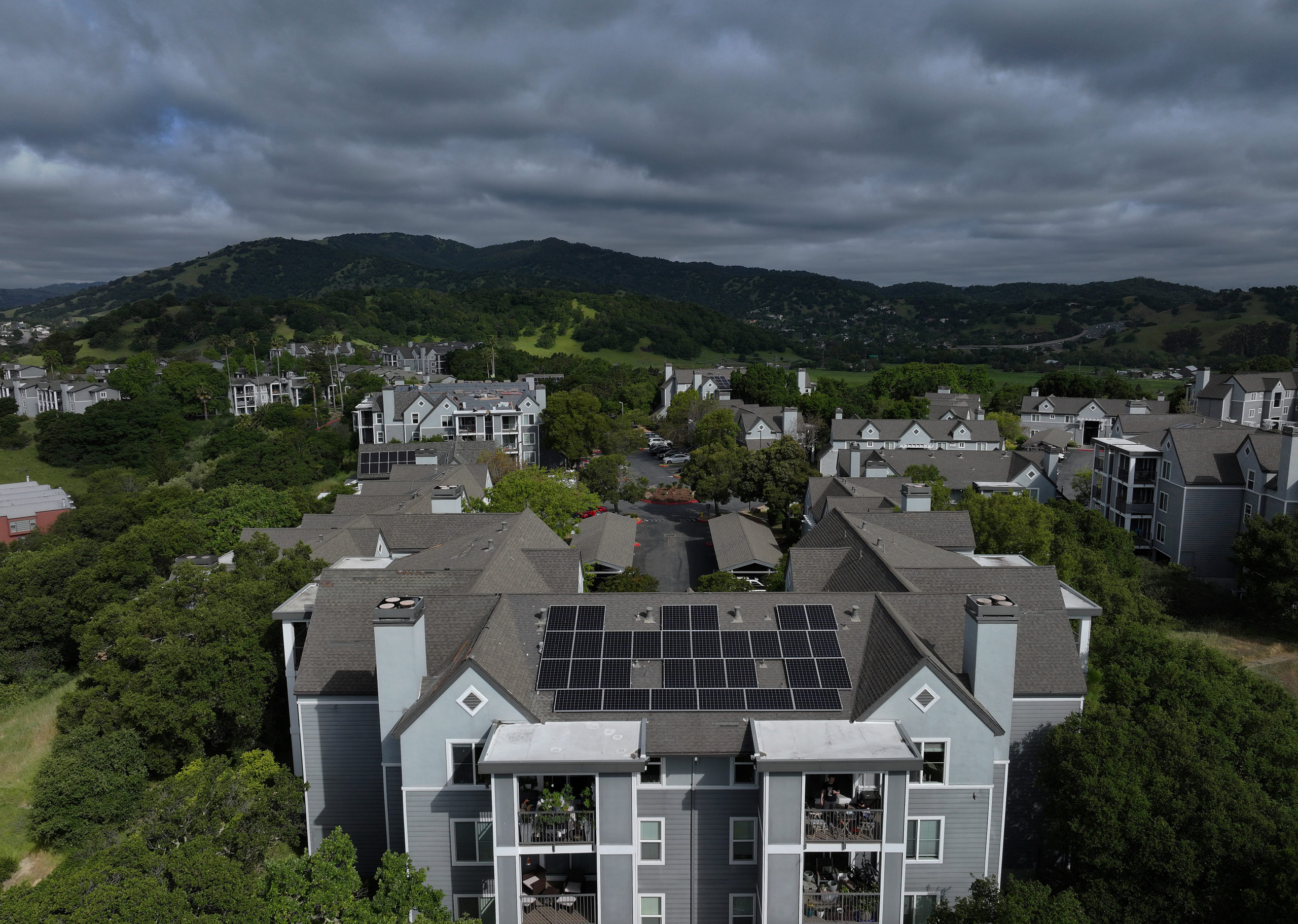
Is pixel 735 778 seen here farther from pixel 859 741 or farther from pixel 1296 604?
pixel 1296 604

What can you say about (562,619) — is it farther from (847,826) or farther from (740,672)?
(847,826)

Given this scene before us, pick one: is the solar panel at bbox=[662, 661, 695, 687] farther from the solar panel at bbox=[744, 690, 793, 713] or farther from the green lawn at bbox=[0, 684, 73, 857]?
the green lawn at bbox=[0, 684, 73, 857]

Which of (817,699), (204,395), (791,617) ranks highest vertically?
(204,395)

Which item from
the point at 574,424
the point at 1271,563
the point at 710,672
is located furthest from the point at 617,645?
the point at 574,424

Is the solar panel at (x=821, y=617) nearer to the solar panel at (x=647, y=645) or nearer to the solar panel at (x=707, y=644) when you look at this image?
the solar panel at (x=707, y=644)

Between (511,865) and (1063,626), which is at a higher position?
(1063,626)

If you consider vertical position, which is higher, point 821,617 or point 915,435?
point 821,617

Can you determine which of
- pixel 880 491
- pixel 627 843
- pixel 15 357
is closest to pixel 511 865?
pixel 627 843
